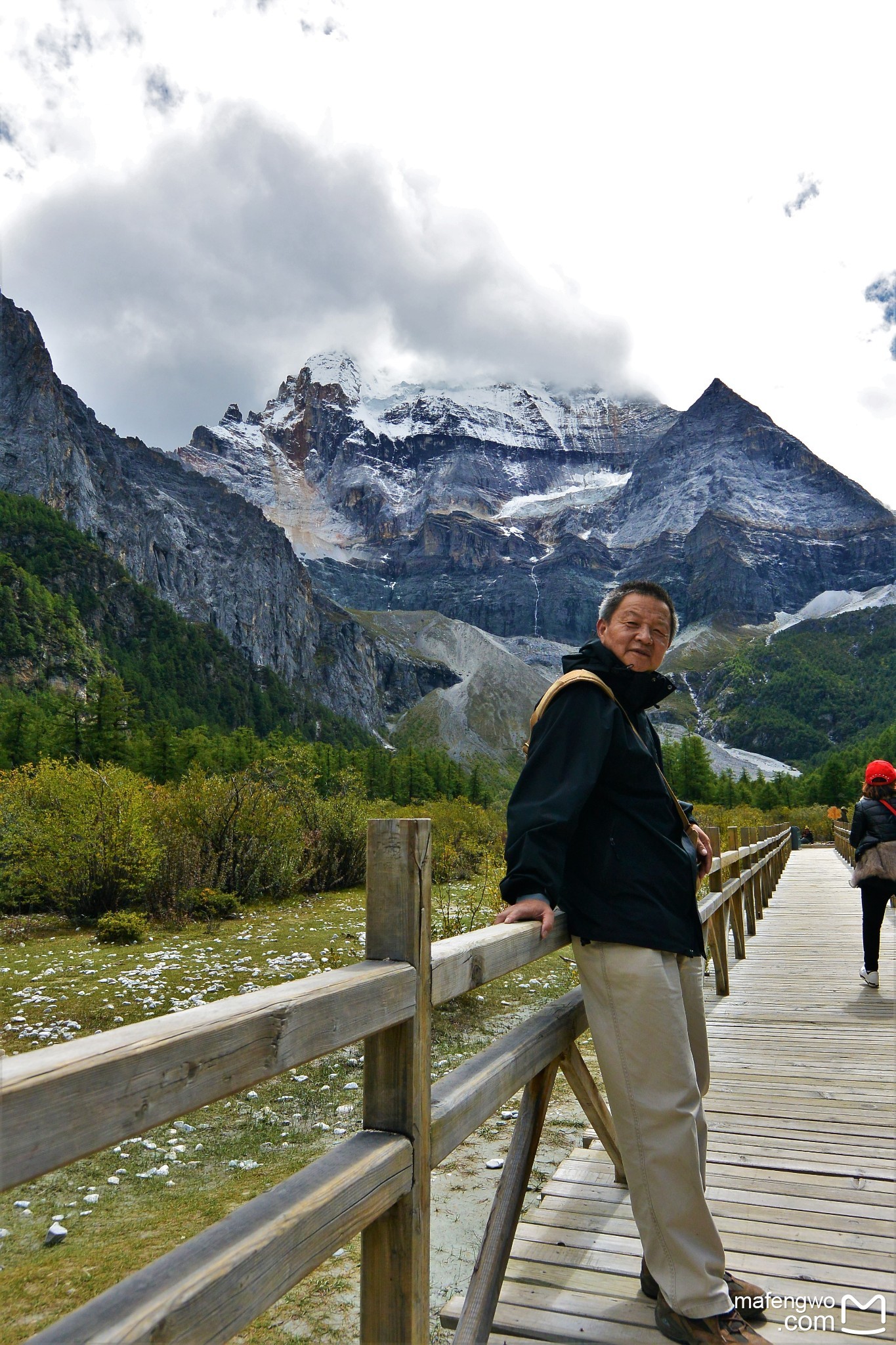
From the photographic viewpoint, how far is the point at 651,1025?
237 centimetres

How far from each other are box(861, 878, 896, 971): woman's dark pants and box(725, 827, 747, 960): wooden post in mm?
1725

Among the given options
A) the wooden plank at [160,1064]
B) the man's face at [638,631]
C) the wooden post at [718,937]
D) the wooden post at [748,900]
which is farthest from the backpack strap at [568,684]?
the wooden post at [748,900]

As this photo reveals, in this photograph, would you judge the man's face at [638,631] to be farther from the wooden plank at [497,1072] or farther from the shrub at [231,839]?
the shrub at [231,839]

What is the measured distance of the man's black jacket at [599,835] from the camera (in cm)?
230

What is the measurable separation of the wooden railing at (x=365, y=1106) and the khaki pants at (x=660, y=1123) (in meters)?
0.32

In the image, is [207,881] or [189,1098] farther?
[207,881]

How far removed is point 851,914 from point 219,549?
135636 millimetres

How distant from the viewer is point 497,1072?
2412 mm

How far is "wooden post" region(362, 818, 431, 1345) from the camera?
1874 mm

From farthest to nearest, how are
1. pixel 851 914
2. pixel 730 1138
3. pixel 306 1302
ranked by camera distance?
pixel 851 914
pixel 730 1138
pixel 306 1302

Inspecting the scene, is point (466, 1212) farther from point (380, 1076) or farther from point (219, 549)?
point (219, 549)

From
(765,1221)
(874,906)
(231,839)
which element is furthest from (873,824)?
(231,839)

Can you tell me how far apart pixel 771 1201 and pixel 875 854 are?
4.63 m

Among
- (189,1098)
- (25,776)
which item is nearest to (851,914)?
(189,1098)
